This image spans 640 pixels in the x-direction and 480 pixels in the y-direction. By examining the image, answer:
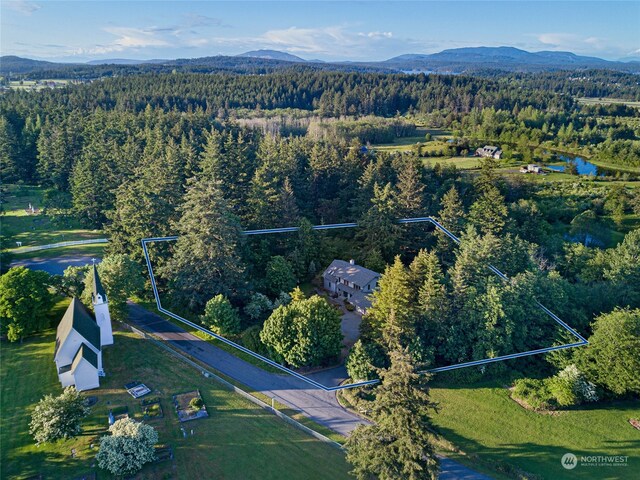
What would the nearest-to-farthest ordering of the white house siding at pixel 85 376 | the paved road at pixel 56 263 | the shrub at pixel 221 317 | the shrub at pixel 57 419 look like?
the shrub at pixel 57 419
the white house siding at pixel 85 376
the shrub at pixel 221 317
the paved road at pixel 56 263

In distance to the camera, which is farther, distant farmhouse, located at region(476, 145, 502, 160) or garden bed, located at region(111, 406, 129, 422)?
distant farmhouse, located at region(476, 145, 502, 160)

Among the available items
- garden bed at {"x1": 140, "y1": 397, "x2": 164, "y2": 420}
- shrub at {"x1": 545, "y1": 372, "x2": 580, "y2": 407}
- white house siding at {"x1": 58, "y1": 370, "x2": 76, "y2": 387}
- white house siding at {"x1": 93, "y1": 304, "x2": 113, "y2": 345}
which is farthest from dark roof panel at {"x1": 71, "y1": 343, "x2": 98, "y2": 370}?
shrub at {"x1": 545, "y1": 372, "x2": 580, "y2": 407}

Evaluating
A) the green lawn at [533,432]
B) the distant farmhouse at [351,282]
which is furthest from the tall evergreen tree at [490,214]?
the green lawn at [533,432]

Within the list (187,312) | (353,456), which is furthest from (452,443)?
(187,312)

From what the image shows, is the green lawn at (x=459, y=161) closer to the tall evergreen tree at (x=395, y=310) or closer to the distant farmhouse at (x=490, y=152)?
the distant farmhouse at (x=490, y=152)

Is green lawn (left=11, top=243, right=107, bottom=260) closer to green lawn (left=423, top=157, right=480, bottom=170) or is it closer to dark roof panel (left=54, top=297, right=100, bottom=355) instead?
dark roof panel (left=54, top=297, right=100, bottom=355)

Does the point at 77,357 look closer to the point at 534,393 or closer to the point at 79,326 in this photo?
the point at 79,326

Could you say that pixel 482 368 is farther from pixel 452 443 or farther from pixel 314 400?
pixel 314 400
